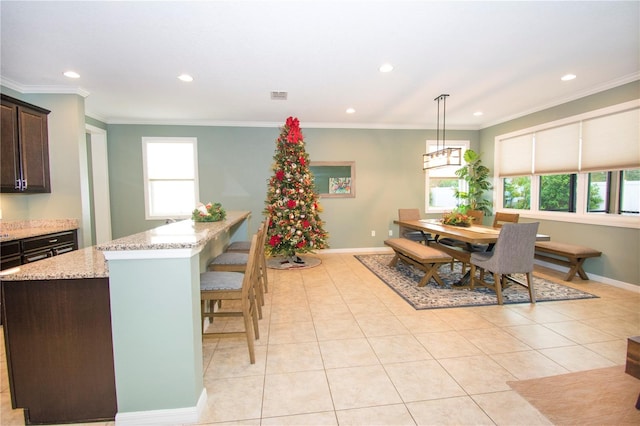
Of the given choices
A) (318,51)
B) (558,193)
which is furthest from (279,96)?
(558,193)

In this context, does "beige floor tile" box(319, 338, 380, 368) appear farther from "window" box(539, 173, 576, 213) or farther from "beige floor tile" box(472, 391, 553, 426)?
"window" box(539, 173, 576, 213)

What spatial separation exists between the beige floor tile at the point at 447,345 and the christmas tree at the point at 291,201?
108 inches

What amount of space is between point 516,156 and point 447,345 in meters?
4.44

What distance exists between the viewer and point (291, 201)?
488cm

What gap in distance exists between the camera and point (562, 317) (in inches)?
115

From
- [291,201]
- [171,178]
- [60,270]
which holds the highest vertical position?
[171,178]

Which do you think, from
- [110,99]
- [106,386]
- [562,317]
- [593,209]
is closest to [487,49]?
[562,317]

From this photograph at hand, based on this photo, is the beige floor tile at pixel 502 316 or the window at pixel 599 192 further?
the window at pixel 599 192

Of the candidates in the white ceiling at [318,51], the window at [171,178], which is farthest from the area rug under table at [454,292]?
the window at [171,178]

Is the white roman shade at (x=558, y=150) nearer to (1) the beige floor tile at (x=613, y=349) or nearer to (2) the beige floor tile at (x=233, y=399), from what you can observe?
(1) the beige floor tile at (x=613, y=349)

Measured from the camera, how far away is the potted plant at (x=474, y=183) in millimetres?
5946

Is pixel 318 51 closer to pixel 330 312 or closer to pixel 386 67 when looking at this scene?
pixel 386 67

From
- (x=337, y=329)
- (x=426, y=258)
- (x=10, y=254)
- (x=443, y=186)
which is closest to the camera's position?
(x=337, y=329)

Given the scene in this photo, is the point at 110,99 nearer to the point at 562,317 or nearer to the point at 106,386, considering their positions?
the point at 106,386
